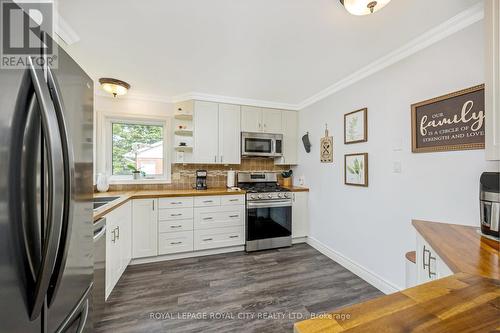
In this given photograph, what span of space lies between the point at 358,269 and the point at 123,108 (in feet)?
12.8

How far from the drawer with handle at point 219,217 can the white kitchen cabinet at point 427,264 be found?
A: 2085mm

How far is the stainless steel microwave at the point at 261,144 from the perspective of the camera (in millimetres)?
3254

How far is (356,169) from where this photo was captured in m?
2.35

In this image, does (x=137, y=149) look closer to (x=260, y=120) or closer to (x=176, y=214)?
(x=176, y=214)

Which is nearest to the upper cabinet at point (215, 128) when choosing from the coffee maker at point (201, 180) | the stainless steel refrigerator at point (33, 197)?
the coffee maker at point (201, 180)

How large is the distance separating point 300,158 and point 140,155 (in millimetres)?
2717

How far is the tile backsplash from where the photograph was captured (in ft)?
10.2

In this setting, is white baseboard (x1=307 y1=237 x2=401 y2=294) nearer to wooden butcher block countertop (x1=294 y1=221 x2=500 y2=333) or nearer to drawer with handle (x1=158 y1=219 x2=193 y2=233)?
wooden butcher block countertop (x1=294 y1=221 x2=500 y2=333)

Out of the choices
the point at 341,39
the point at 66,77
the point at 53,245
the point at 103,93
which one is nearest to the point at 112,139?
the point at 103,93

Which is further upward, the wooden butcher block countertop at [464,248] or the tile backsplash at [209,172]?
the tile backsplash at [209,172]

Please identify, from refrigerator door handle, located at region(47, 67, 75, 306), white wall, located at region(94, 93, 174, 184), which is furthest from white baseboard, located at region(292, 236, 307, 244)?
refrigerator door handle, located at region(47, 67, 75, 306)

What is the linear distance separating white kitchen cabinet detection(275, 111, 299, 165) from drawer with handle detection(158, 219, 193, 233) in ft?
6.14

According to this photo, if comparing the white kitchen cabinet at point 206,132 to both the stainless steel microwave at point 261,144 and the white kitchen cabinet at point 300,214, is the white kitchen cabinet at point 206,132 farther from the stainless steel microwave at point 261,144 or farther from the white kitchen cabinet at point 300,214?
the white kitchen cabinet at point 300,214

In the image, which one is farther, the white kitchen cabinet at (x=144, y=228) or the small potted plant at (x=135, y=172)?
the small potted plant at (x=135, y=172)
